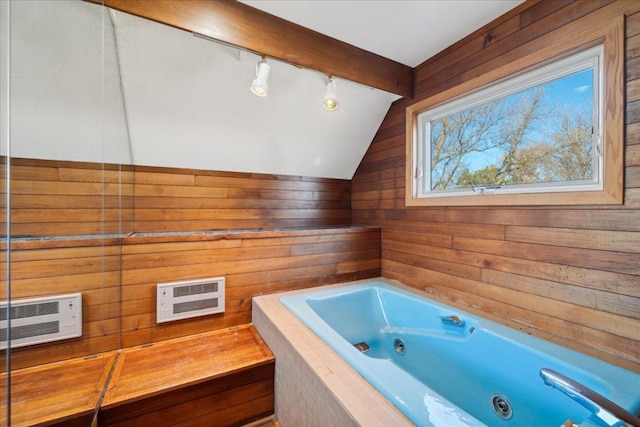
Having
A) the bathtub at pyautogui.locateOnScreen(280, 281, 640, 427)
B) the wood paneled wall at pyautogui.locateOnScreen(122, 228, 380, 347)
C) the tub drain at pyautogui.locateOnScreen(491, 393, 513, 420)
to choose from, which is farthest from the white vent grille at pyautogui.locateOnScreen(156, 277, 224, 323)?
the tub drain at pyautogui.locateOnScreen(491, 393, 513, 420)

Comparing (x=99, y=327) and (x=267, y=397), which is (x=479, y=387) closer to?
(x=267, y=397)

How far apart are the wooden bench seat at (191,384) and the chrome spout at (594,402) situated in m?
1.23

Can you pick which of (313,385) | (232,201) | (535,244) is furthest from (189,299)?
(535,244)

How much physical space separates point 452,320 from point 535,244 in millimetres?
607

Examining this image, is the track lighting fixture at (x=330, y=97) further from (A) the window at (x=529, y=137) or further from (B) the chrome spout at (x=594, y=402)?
(B) the chrome spout at (x=594, y=402)

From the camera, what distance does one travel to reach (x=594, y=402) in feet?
2.11

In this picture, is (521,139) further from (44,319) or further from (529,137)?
(44,319)

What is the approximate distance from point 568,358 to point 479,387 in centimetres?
42

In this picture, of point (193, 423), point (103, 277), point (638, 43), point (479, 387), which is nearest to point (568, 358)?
point (479, 387)

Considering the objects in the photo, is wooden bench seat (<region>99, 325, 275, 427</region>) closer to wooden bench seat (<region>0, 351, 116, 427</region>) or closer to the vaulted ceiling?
wooden bench seat (<region>0, 351, 116, 427</region>)

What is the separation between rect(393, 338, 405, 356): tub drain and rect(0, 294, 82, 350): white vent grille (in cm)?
185

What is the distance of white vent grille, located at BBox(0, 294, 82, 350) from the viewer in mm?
1012

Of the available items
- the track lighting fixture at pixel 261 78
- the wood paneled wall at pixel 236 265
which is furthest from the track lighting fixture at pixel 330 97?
the wood paneled wall at pixel 236 265

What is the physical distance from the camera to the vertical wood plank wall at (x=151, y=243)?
1.17 m
